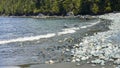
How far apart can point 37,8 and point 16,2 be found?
29955mm

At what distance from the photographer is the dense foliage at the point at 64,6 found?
12081cm

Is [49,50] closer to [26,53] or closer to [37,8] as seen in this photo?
[26,53]

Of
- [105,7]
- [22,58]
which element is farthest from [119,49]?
[105,7]

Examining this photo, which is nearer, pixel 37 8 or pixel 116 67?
pixel 116 67

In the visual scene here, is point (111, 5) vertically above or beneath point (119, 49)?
beneath

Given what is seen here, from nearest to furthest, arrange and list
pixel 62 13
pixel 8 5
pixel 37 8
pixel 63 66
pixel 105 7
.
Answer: pixel 63 66, pixel 105 7, pixel 62 13, pixel 37 8, pixel 8 5

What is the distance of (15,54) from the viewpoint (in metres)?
24.1

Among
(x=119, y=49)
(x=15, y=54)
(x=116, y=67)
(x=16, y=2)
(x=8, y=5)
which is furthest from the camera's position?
(x=8, y=5)

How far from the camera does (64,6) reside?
132 meters

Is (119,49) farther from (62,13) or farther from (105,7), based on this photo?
(62,13)

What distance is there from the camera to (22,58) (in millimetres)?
22219

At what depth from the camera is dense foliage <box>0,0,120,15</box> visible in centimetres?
12081

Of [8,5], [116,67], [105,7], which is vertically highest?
[116,67]

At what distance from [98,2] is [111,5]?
17.5 ft
